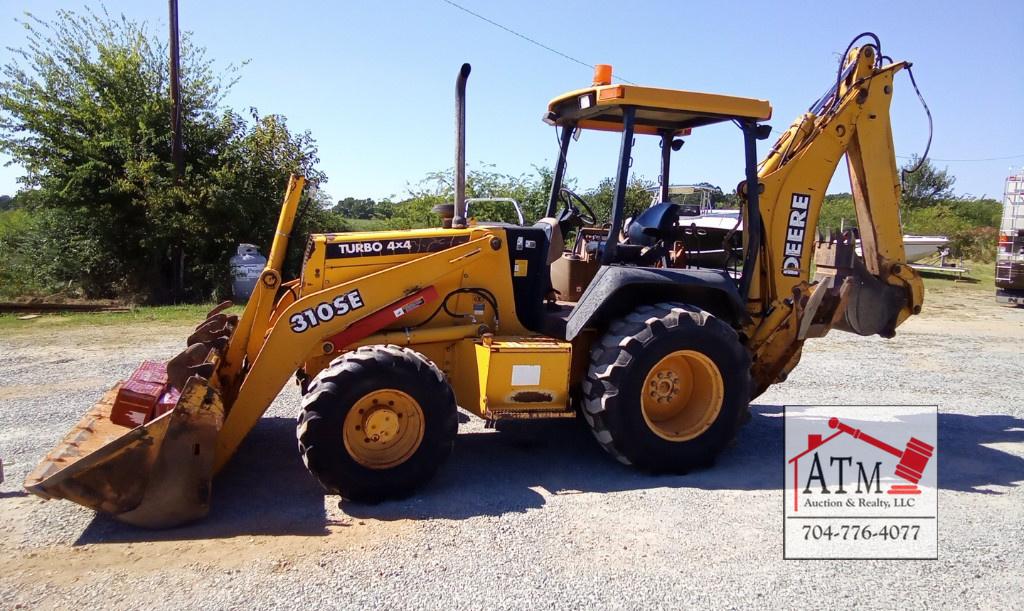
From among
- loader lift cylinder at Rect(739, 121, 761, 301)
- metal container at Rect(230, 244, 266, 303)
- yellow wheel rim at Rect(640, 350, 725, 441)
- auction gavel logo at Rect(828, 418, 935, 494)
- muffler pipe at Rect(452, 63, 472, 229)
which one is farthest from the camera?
metal container at Rect(230, 244, 266, 303)

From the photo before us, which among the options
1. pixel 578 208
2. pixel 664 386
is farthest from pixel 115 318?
pixel 664 386

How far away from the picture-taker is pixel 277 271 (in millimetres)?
4777

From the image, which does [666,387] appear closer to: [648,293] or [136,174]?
[648,293]

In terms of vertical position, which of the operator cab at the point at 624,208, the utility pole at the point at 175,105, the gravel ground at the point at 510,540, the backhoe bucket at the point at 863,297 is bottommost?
the gravel ground at the point at 510,540

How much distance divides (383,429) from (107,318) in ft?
33.5

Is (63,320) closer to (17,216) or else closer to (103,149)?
(103,149)

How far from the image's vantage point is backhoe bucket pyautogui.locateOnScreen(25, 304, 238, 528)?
371cm

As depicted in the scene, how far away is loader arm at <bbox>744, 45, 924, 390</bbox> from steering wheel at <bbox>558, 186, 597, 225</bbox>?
1.43m

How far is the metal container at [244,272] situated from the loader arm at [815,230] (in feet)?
35.4

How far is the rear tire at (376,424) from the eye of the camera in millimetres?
4168

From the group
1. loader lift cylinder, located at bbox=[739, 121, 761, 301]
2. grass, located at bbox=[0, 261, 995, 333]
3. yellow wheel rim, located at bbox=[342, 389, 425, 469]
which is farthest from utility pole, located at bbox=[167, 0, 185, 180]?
loader lift cylinder, located at bbox=[739, 121, 761, 301]

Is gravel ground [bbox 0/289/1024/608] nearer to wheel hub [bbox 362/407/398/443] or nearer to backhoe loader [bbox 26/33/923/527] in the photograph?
backhoe loader [bbox 26/33/923/527]

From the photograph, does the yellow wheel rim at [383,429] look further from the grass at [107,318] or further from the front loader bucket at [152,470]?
the grass at [107,318]

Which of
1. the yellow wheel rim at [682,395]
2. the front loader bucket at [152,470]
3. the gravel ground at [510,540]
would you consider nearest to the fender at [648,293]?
the yellow wheel rim at [682,395]
